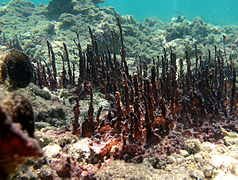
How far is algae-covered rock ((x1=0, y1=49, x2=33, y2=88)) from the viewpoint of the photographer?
3.17 meters

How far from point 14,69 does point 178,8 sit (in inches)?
3735

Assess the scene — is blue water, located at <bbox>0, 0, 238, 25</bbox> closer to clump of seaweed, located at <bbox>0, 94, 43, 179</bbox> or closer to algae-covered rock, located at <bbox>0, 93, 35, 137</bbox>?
algae-covered rock, located at <bbox>0, 93, 35, 137</bbox>

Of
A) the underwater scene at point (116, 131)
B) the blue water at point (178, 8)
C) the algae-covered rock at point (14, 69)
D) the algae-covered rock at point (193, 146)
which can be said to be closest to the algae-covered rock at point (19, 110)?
the underwater scene at point (116, 131)

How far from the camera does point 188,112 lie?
337 cm

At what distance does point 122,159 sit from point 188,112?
5.65 feet

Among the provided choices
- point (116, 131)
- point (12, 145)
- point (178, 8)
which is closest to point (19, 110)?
point (12, 145)

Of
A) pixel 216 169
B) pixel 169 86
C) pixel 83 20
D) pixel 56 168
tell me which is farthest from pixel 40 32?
pixel 216 169

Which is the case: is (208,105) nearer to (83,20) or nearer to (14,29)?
(83,20)

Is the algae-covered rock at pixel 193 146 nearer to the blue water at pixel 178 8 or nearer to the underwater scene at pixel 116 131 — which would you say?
the underwater scene at pixel 116 131

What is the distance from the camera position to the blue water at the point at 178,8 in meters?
57.4

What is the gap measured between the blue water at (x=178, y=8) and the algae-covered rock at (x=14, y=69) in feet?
176

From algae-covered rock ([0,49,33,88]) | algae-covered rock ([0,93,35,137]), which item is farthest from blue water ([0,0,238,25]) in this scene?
algae-covered rock ([0,93,35,137])

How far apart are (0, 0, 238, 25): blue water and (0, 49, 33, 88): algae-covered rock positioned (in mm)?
53511

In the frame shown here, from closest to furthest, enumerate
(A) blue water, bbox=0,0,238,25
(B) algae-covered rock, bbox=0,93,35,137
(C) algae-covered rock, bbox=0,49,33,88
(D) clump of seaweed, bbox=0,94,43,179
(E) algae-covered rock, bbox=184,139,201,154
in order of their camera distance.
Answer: (D) clump of seaweed, bbox=0,94,43,179
(B) algae-covered rock, bbox=0,93,35,137
(E) algae-covered rock, bbox=184,139,201,154
(C) algae-covered rock, bbox=0,49,33,88
(A) blue water, bbox=0,0,238,25
